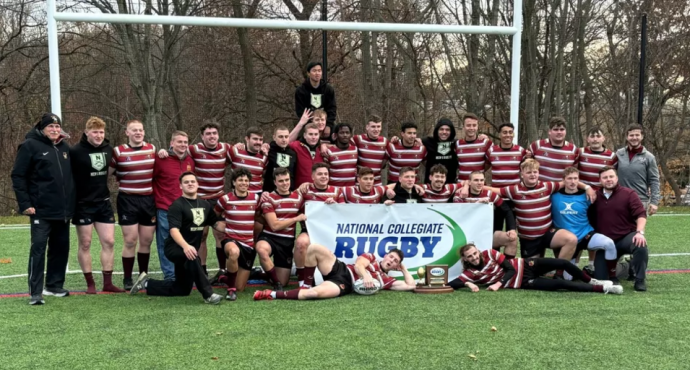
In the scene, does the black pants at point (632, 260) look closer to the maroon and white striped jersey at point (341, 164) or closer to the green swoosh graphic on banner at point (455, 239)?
the green swoosh graphic on banner at point (455, 239)

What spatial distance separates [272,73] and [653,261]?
14086 mm

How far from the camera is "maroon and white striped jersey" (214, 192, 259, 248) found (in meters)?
5.82

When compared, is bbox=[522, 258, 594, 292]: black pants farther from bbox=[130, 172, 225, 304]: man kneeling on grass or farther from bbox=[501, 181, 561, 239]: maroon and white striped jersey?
bbox=[130, 172, 225, 304]: man kneeling on grass

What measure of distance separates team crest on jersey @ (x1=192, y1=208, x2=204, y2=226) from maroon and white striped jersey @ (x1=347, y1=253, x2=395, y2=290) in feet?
5.06

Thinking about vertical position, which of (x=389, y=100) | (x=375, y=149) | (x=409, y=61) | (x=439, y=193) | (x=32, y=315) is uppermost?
(x=409, y=61)

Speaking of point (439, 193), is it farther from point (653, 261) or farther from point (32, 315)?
point (32, 315)

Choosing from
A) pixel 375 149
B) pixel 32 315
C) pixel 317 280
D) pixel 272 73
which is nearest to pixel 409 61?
pixel 272 73

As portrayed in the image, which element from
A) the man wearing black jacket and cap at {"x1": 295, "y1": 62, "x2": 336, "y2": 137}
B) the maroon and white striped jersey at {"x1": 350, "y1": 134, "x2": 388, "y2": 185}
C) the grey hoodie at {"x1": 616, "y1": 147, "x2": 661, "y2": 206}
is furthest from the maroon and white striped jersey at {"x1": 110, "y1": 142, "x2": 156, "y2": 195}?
the grey hoodie at {"x1": 616, "y1": 147, "x2": 661, "y2": 206}

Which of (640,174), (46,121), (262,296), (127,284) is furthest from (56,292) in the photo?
(640,174)

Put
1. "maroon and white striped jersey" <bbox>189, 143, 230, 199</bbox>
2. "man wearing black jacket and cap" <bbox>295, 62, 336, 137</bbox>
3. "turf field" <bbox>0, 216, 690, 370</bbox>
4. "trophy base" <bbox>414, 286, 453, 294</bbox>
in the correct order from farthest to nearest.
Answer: "man wearing black jacket and cap" <bbox>295, 62, 336, 137</bbox>, "maroon and white striped jersey" <bbox>189, 143, 230, 199</bbox>, "trophy base" <bbox>414, 286, 453, 294</bbox>, "turf field" <bbox>0, 216, 690, 370</bbox>

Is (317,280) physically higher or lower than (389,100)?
lower

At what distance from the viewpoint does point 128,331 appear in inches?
171

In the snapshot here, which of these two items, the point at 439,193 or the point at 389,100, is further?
the point at 389,100

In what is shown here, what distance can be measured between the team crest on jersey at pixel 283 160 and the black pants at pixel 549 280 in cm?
282
